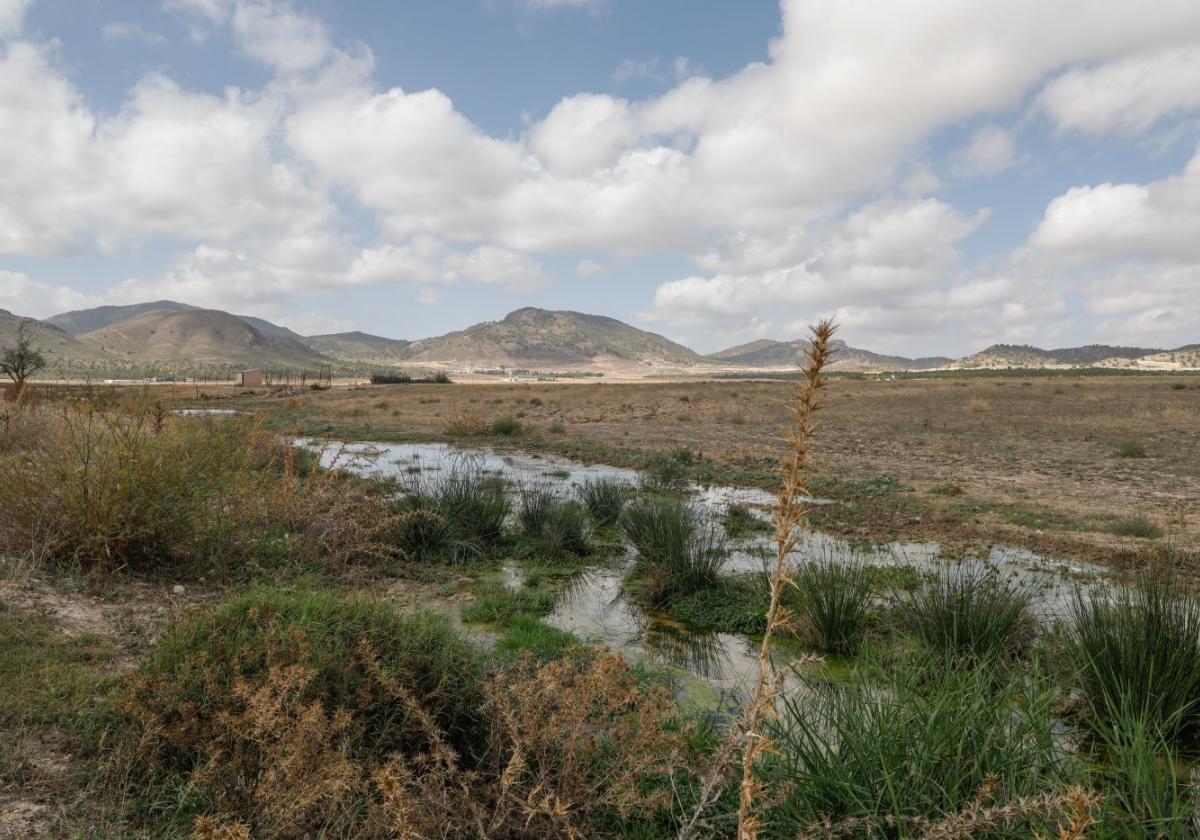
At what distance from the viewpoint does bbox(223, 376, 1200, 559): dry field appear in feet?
34.8

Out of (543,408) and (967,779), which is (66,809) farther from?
(543,408)

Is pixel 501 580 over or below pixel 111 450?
below

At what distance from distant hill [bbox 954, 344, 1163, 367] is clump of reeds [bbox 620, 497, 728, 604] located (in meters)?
161

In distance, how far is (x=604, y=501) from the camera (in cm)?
1122

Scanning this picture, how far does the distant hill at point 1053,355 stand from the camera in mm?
150750

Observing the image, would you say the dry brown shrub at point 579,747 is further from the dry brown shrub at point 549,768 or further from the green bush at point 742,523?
the green bush at point 742,523

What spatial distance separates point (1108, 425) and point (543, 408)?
25.4 metres

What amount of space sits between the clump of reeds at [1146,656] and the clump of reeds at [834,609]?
1.60m

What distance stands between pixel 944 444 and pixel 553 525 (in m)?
15.5

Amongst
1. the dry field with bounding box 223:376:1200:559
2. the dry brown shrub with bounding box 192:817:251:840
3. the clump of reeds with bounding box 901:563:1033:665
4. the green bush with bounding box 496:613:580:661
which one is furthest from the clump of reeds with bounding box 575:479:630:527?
the dry brown shrub with bounding box 192:817:251:840

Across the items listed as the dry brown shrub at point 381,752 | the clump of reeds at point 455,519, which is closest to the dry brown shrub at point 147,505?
the clump of reeds at point 455,519

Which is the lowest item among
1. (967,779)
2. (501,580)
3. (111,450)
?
(501,580)

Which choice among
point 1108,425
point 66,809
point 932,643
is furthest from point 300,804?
point 1108,425

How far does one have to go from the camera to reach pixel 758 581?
7227 mm
